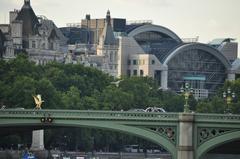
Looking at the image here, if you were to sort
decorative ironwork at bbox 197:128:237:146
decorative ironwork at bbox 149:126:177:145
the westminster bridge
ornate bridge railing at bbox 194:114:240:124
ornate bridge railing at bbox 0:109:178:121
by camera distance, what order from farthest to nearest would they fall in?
ornate bridge railing at bbox 0:109:178:121, decorative ironwork at bbox 149:126:177:145, decorative ironwork at bbox 197:128:237:146, the westminster bridge, ornate bridge railing at bbox 194:114:240:124

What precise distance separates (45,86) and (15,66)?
1609 centimetres

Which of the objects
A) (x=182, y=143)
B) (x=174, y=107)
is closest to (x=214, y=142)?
(x=182, y=143)

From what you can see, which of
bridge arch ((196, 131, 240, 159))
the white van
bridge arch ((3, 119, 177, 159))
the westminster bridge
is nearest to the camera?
bridge arch ((196, 131, 240, 159))

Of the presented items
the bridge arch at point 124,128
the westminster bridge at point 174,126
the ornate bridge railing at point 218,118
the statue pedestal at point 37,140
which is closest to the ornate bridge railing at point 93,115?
the westminster bridge at point 174,126

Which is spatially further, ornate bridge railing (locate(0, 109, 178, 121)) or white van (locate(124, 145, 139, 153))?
white van (locate(124, 145, 139, 153))

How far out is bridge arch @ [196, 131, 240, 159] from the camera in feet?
330

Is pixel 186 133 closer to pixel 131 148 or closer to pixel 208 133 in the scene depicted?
pixel 208 133

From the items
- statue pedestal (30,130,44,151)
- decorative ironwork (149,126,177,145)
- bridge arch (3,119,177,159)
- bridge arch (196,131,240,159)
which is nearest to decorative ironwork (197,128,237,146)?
bridge arch (196,131,240,159)

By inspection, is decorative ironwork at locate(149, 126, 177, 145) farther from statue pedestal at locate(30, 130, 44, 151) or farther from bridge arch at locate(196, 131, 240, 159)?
statue pedestal at locate(30, 130, 44, 151)

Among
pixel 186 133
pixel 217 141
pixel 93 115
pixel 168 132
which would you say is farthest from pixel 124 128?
pixel 217 141

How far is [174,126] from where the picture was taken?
103125mm

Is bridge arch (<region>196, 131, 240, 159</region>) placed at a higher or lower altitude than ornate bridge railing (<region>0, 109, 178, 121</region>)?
lower

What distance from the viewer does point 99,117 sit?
341 ft

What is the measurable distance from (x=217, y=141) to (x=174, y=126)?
3.71 metres
